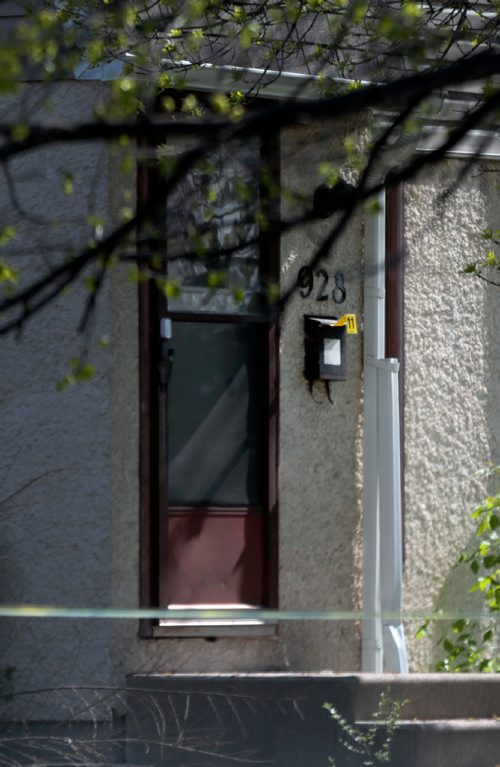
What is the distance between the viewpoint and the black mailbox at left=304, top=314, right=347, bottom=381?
853cm

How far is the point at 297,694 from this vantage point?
25.7ft

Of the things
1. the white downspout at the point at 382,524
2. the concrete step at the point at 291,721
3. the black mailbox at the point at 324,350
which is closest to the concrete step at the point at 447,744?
the concrete step at the point at 291,721

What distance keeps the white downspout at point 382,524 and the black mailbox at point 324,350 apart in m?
0.25

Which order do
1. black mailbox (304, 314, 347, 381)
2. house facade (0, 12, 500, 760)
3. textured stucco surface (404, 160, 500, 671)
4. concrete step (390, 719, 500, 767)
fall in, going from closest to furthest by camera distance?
concrete step (390, 719, 500, 767), house facade (0, 12, 500, 760), black mailbox (304, 314, 347, 381), textured stucco surface (404, 160, 500, 671)

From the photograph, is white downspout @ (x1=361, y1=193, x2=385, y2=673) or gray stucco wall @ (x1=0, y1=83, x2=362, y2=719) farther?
white downspout @ (x1=361, y1=193, x2=385, y2=673)

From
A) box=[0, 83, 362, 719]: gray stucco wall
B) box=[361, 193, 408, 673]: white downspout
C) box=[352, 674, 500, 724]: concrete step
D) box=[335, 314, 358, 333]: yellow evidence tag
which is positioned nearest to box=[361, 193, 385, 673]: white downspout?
box=[361, 193, 408, 673]: white downspout

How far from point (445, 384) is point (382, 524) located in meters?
1.06

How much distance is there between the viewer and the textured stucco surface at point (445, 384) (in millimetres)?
9062

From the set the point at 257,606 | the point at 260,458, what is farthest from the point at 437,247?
the point at 257,606

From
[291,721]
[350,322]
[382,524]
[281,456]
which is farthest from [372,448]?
[291,721]

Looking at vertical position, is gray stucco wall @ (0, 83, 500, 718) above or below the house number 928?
below

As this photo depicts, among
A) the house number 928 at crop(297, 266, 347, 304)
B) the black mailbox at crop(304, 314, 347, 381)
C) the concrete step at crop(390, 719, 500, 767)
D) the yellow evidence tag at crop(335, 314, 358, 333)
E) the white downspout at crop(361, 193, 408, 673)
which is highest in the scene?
the house number 928 at crop(297, 266, 347, 304)

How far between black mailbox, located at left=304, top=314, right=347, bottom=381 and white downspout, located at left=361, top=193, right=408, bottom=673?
25 cm

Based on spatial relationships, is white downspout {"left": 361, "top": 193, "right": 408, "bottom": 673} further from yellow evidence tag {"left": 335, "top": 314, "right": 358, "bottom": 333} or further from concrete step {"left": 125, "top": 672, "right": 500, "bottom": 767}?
concrete step {"left": 125, "top": 672, "right": 500, "bottom": 767}
